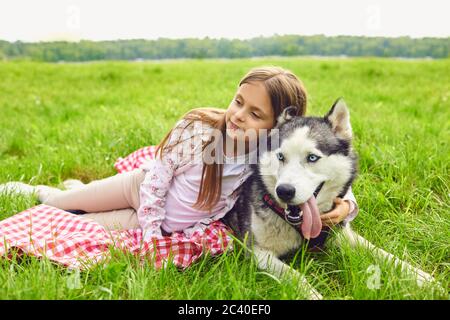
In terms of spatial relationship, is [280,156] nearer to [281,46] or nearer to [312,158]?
[312,158]

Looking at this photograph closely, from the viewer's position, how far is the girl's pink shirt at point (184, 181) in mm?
2873

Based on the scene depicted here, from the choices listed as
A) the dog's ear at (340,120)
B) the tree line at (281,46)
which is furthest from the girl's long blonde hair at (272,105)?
the tree line at (281,46)

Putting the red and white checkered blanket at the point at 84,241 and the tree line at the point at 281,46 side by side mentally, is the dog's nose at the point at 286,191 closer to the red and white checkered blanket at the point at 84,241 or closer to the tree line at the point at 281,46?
the red and white checkered blanket at the point at 84,241

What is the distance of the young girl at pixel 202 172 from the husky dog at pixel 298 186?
0.16 m

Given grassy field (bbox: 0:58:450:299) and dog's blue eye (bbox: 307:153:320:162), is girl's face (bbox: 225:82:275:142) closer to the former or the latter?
dog's blue eye (bbox: 307:153:320:162)

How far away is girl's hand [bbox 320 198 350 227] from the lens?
253 centimetres

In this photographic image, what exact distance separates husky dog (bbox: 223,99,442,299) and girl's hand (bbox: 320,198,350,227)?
43 millimetres

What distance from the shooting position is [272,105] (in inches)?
104

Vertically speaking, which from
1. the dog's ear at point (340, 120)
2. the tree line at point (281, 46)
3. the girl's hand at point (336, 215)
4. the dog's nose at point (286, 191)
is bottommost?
the girl's hand at point (336, 215)

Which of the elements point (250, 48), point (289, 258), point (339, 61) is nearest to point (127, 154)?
point (289, 258)

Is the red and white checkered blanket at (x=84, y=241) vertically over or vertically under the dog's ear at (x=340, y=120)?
under

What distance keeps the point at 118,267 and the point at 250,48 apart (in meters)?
5.17

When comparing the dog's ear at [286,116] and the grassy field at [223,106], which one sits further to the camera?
the dog's ear at [286,116]
